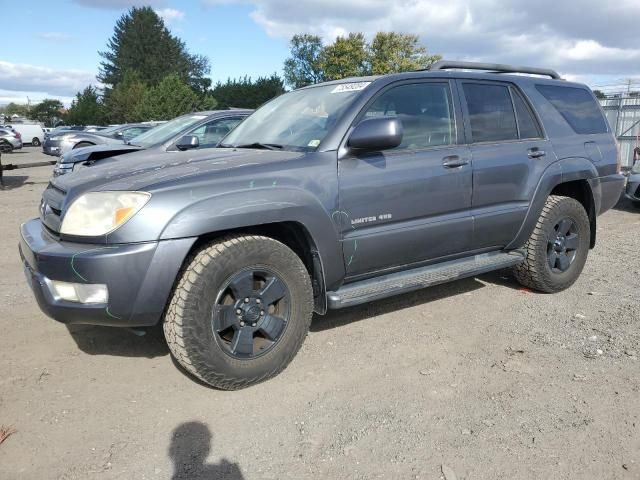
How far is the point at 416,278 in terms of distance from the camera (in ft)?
12.0

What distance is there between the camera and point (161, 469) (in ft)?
7.87

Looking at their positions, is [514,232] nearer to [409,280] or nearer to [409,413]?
[409,280]

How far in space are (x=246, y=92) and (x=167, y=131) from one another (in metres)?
64.2

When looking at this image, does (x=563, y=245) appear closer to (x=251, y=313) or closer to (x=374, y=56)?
(x=251, y=313)

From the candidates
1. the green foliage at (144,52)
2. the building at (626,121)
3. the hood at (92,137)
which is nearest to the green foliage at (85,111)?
the green foliage at (144,52)

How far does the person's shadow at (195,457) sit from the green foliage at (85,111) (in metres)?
61.2

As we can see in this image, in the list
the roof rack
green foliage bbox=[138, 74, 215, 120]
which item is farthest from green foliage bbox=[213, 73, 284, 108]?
the roof rack

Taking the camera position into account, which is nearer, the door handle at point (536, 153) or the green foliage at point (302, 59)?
the door handle at point (536, 153)

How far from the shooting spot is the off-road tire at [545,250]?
175 inches

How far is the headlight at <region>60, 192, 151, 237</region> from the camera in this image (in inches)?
107

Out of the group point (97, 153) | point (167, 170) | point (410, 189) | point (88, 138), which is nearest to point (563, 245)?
point (410, 189)

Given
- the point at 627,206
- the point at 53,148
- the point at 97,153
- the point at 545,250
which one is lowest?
the point at 627,206

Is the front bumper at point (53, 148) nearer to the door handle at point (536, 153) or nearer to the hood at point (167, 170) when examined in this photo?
the hood at point (167, 170)

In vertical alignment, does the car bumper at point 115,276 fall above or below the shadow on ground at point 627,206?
above
